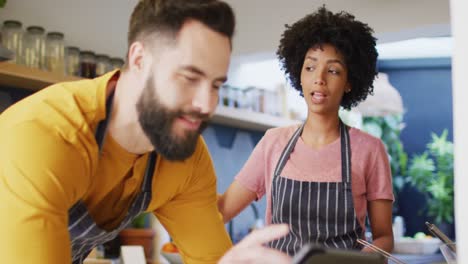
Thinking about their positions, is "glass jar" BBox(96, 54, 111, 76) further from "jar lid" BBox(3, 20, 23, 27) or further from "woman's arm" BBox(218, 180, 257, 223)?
"woman's arm" BBox(218, 180, 257, 223)

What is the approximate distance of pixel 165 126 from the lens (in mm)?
1005

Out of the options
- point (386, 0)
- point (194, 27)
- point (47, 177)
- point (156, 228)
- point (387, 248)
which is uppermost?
point (386, 0)

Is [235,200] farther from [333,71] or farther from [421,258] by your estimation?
[421,258]

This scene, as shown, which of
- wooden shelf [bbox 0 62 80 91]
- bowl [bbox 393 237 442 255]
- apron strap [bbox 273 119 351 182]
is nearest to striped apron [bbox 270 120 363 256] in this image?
apron strap [bbox 273 119 351 182]

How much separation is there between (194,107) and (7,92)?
1.99 m

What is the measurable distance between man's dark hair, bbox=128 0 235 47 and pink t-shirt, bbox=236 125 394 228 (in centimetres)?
74

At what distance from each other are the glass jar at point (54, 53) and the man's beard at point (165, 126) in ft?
5.75

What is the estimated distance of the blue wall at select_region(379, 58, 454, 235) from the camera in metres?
5.99

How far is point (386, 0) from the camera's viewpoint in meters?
3.01

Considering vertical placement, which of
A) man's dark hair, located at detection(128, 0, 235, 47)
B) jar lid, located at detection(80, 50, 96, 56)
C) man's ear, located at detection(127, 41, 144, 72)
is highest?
jar lid, located at detection(80, 50, 96, 56)

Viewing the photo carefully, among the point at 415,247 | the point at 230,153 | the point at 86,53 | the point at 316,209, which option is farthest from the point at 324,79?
the point at 415,247

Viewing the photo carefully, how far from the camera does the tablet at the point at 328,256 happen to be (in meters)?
0.65

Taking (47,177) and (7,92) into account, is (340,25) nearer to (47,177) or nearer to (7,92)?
(47,177)

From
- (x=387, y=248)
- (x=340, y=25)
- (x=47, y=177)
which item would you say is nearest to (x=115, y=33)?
(x=340, y=25)
